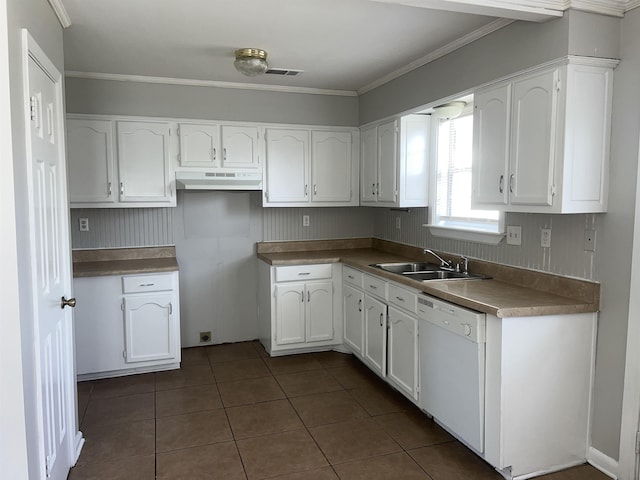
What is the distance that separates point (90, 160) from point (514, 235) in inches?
123

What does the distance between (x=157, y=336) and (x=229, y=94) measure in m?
2.11

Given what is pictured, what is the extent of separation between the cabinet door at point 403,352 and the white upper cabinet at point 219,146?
185 cm

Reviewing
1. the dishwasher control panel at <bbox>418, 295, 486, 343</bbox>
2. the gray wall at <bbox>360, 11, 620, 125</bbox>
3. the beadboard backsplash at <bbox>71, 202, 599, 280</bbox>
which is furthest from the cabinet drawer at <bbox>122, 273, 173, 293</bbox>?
the gray wall at <bbox>360, 11, 620, 125</bbox>

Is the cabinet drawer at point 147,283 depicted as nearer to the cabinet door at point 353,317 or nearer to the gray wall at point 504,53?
the cabinet door at point 353,317

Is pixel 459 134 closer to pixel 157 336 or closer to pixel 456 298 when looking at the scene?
pixel 456 298

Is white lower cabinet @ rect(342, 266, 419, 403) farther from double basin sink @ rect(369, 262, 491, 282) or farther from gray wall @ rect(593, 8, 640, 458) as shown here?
gray wall @ rect(593, 8, 640, 458)

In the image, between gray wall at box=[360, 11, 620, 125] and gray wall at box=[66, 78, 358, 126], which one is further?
gray wall at box=[66, 78, 358, 126]

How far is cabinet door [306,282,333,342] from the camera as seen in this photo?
A: 4.23m

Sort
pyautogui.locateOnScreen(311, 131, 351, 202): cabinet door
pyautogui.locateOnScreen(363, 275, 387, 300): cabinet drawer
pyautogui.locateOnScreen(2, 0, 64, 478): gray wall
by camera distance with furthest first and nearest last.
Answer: pyautogui.locateOnScreen(311, 131, 351, 202): cabinet door < pyautogui.locateOnScreen(363, 275, 387, 300): cabinet drawer < pyautogui.locateOnScreen(2, 0, 64, 478): gray wall

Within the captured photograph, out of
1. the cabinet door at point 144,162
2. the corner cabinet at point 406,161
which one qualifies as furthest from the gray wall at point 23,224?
the corner cabinet at point 406,161

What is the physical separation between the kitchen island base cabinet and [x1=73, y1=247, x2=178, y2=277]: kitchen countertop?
2.53m

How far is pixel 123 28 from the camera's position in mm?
2840

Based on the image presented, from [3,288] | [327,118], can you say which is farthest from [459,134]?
[3,288]

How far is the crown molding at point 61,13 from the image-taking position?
7.86 ft
